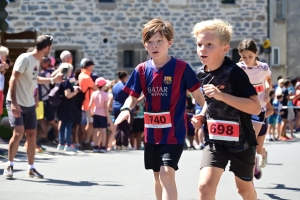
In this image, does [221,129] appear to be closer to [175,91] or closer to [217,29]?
[217,29]

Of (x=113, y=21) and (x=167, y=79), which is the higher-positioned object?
(x=167, y=79)

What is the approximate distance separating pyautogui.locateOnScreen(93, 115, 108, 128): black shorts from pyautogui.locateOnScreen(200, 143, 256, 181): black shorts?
31.6ft

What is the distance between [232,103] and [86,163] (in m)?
7.09

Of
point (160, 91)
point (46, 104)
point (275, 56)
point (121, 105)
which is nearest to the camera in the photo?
point (160, 91)

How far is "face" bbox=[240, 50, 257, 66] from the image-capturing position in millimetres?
9414

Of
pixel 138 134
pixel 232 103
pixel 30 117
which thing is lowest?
pixel 138 134

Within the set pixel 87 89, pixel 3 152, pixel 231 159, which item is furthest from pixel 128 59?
pixel 231 159

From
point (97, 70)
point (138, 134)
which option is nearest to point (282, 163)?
point (138, 134)

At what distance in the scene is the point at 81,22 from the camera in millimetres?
27188

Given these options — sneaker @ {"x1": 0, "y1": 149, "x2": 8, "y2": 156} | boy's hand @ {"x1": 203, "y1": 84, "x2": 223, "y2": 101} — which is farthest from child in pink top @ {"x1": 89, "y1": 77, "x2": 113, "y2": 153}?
boy's hand @ {"x1": 203, "y1": 84, "x2": 223, "y2": 101}

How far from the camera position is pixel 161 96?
7191 millimetres

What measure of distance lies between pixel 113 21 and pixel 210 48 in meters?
21.6

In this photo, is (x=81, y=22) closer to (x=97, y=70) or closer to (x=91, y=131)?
(x=97, y=70)

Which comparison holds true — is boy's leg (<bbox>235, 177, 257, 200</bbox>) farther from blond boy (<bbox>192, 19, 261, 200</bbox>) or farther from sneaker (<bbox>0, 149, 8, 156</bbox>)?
sneaker (<bbox>0, 149, 8, 156</bbox>)
